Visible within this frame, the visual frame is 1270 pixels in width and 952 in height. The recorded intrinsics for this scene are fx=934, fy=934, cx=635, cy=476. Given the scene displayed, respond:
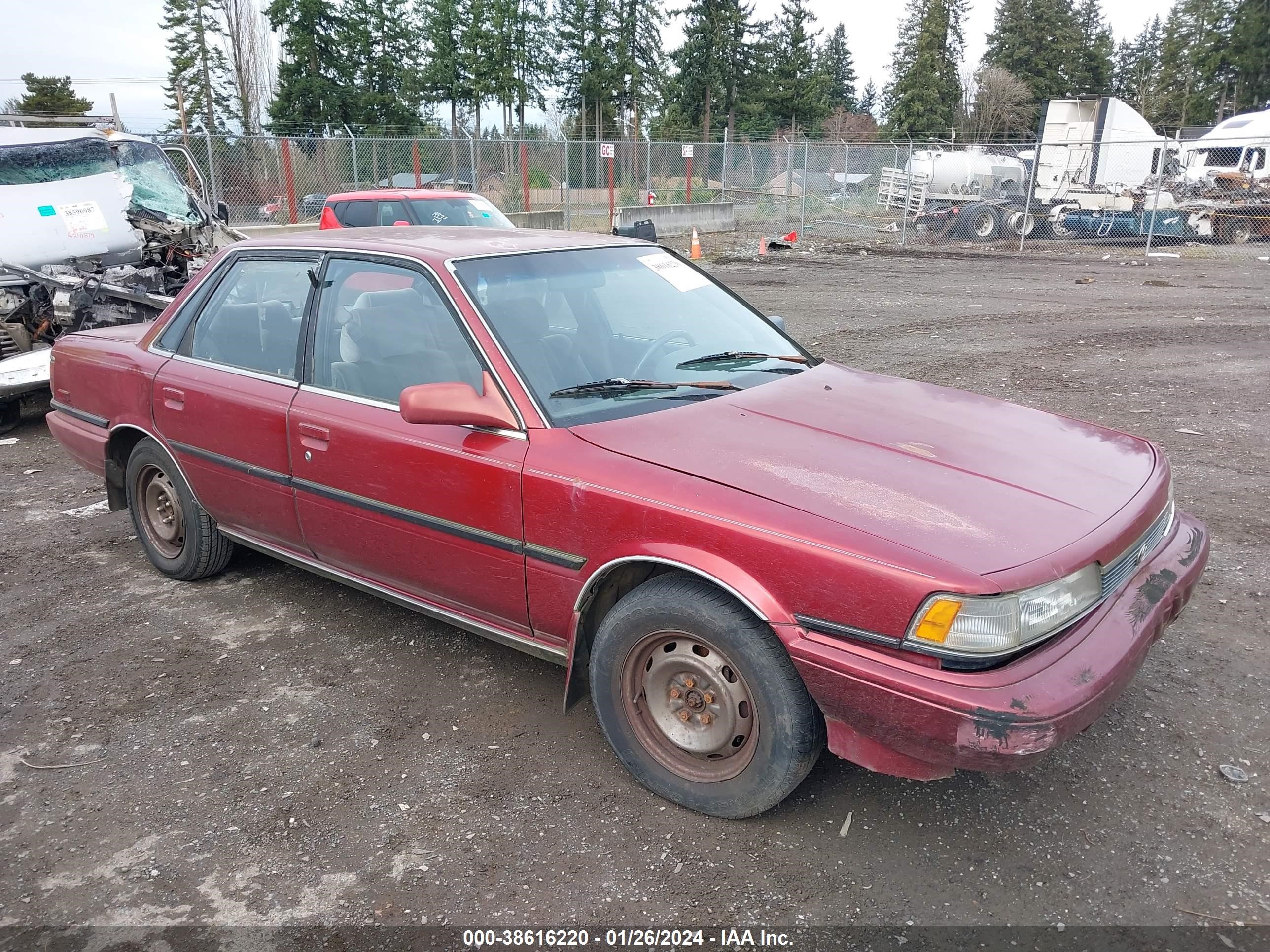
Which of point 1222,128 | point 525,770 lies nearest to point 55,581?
point 525,770

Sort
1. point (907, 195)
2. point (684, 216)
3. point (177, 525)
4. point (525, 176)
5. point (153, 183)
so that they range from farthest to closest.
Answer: point (684, 216), point (907, 195), point (525, 176), point (153, 183), point (177, 525)

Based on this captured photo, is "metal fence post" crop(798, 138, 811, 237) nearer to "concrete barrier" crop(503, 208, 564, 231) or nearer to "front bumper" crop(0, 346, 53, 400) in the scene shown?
"concrete barrier" crop(503, 208, 564, 231)

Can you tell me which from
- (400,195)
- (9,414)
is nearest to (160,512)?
(9,414)

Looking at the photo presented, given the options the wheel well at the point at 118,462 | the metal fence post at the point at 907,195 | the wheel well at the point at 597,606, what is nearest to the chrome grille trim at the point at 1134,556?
the wheel well at the point at 597,606

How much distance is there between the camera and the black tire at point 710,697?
2510mm

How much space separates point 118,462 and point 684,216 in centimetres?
2131

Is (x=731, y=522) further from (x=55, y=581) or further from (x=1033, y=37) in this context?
(x=1033, y=37)

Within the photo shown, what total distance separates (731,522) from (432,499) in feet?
3.82

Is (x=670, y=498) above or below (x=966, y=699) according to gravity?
above

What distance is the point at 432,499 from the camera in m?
3.18

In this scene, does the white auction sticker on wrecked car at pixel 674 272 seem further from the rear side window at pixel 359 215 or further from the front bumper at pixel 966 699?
the rear side window at pixel 359 215

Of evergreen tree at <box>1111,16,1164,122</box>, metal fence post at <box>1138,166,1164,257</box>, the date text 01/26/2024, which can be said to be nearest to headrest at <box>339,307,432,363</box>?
the date text 01/26/2024

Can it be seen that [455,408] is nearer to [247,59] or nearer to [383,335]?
[383,335]

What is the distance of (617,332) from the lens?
347 cm
